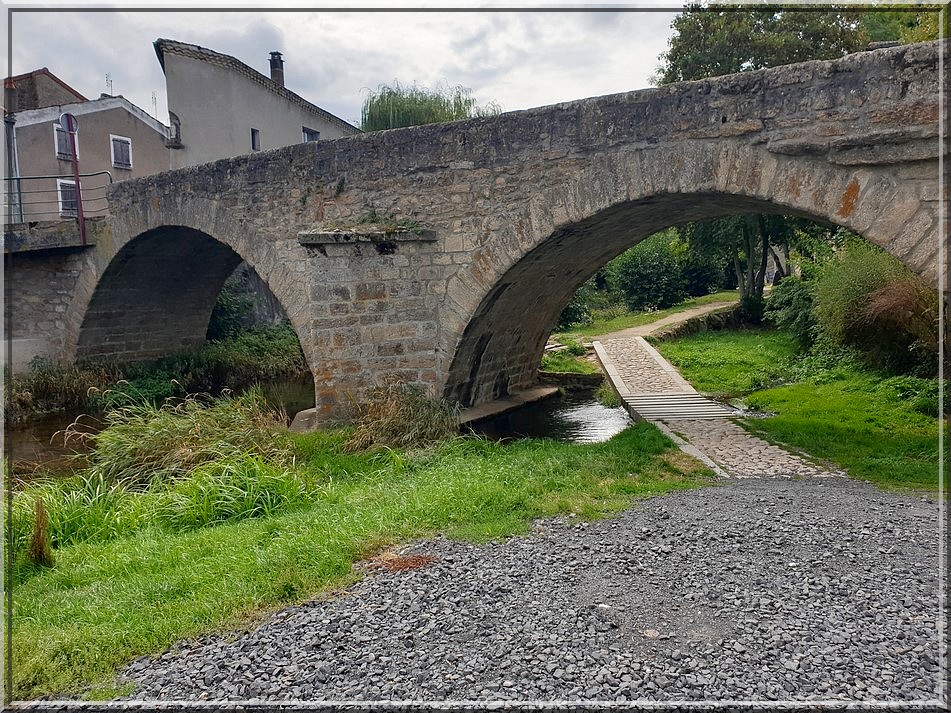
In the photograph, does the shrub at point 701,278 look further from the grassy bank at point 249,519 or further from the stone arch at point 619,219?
the grassy bank at point 249,519

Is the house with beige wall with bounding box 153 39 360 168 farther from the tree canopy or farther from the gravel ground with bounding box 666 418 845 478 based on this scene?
the gravel ground with bounding box 666 418 845 478

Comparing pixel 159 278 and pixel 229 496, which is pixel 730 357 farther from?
pixel 159 278

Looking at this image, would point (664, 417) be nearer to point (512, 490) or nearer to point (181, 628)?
point (512, 490)

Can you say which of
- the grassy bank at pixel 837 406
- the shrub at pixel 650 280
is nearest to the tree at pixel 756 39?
the shrub at pixel 650 280

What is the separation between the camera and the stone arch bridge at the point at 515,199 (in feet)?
18.0

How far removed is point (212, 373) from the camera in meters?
15.2

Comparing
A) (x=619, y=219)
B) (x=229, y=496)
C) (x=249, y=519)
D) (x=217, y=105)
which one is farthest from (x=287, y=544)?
(x=217, y=105)

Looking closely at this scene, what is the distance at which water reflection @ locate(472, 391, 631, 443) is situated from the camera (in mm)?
9148

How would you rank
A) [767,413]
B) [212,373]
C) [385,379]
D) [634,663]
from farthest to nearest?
[212,373] → [767,413] → [385,379] → [634,663]

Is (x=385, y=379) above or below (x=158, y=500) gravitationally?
above

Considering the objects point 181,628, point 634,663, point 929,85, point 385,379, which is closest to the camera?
point 634,663

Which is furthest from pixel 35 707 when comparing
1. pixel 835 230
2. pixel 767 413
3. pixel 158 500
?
pixel 835 230

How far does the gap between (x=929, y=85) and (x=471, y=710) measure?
17.4 feet

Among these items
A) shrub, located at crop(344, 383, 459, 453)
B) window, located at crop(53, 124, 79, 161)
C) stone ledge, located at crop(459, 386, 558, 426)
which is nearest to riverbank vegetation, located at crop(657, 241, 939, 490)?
stone ledge, located at crop(459, 386, 558, 426)
